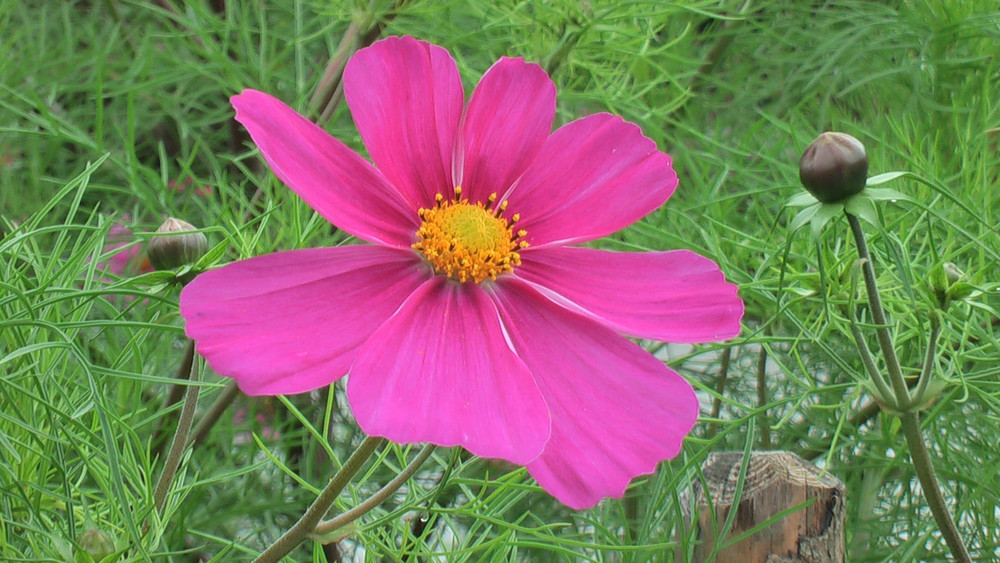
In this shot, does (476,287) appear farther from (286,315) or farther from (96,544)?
(96,544)

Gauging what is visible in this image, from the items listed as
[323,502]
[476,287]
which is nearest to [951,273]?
[476,287]

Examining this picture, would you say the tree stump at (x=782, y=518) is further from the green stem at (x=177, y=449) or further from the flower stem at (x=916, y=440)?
the green stem at (x=177, y=449)

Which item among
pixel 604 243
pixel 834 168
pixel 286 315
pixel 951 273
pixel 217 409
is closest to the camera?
pixel 286 315

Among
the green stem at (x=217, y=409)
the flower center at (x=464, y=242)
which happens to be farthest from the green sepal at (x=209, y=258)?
the green stem at (x=217, y=409)

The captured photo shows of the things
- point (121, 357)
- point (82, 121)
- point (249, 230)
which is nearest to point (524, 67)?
point (121, 357)

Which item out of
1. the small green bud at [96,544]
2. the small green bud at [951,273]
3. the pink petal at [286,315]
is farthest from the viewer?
the small green bud at [951,273]

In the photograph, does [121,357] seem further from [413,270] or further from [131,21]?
[131,21]
